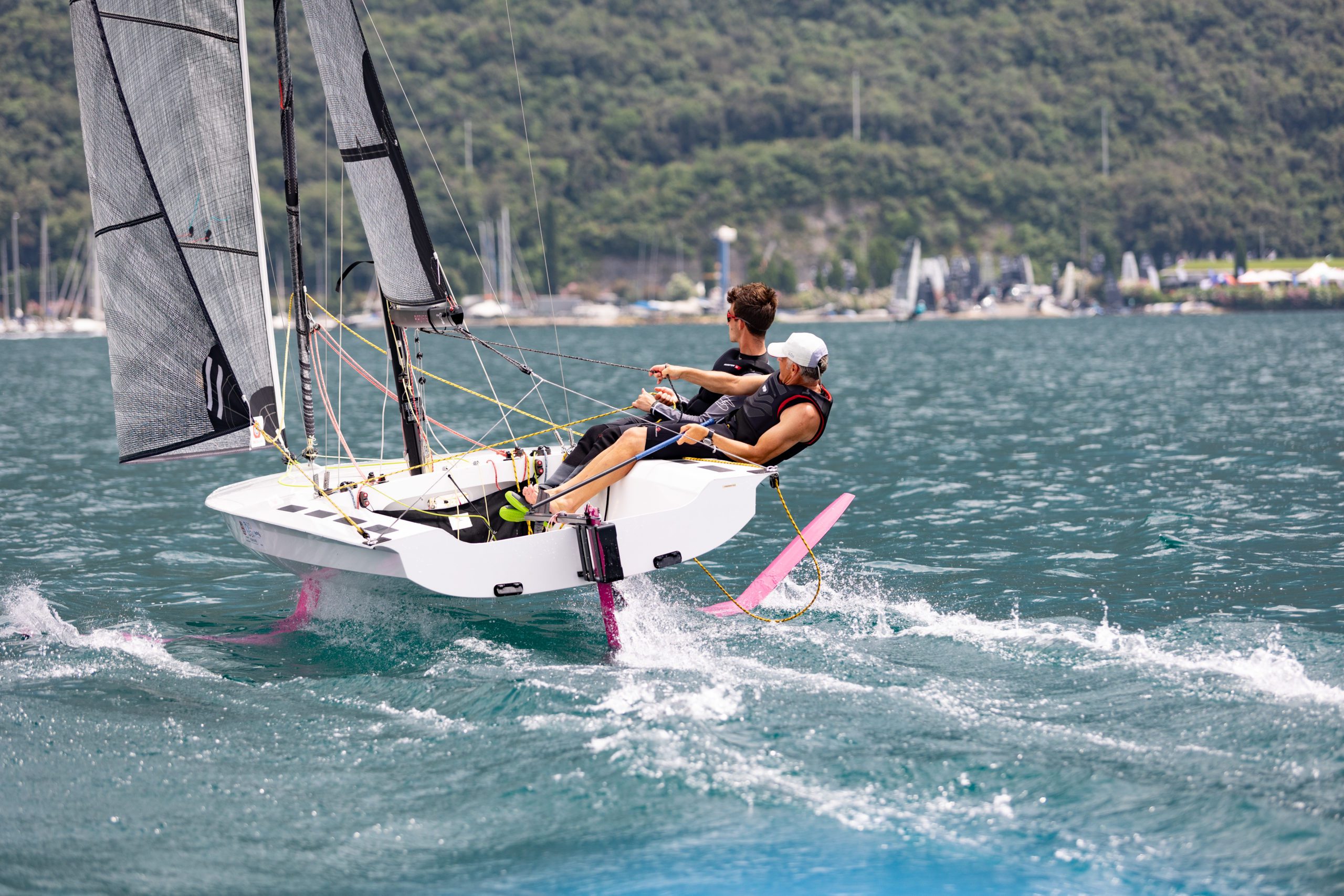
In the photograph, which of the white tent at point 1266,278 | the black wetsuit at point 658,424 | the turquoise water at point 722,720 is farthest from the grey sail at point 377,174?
the white tent at point 1266,278

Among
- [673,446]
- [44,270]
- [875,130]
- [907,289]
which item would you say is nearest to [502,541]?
[673,446]

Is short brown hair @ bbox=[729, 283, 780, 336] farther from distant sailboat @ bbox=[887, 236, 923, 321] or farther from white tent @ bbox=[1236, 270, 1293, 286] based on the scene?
white tent @ bbox=[1236, 270, 1293, 286]

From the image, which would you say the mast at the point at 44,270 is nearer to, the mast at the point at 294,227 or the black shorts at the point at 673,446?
the mast at the point at 294,227

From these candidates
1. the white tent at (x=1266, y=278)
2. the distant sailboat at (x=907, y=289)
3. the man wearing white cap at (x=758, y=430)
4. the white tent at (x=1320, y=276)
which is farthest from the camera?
the distant sailboat at (x=907, y=289)

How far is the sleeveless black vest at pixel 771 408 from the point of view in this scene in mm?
6414

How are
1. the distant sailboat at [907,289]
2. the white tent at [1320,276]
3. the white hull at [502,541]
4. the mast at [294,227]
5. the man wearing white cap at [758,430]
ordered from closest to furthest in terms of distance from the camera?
the white hull at [502,541], the man wearing white cap at [758,430], the mast at [294,227], the white tent at [1320,276], the distant sailboat at [907,289]

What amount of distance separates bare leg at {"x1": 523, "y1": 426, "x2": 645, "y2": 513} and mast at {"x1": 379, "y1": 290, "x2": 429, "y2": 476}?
4.66 ft

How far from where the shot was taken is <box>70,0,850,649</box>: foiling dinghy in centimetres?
616

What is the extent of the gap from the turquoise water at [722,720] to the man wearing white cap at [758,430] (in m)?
0.83

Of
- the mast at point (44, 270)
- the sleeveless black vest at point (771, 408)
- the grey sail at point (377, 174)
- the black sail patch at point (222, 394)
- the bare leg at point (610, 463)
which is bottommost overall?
the bare leg at point (610, 463)

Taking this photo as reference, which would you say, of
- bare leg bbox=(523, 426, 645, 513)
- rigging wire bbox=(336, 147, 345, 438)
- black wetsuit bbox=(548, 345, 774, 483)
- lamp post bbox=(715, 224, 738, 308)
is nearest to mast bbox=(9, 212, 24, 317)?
lamp post bbox=(715, 224, 738, 308)

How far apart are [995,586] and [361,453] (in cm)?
933

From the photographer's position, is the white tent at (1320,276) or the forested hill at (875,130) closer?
the white tent at (1320,276)

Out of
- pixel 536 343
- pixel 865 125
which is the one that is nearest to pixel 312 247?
pixel 536 343
